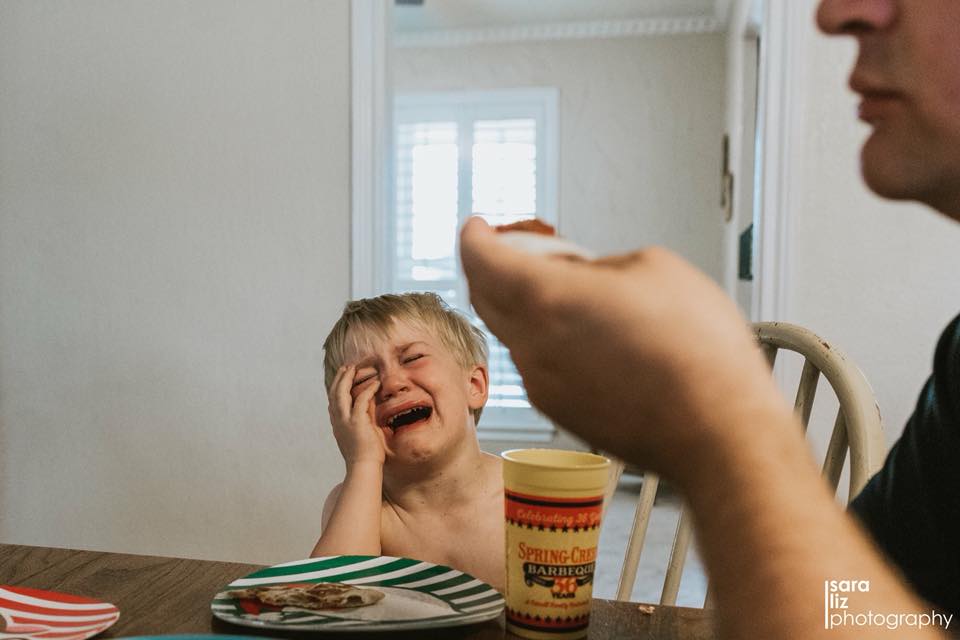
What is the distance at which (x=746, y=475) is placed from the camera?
0.33 m

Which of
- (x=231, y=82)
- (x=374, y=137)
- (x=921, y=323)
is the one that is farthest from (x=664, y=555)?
(x=231, y=82)

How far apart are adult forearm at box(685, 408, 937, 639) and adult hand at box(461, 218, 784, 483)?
14mm

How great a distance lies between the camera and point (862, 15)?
42 centimetres

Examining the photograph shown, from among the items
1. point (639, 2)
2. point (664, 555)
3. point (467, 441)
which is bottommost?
point (664, 555)

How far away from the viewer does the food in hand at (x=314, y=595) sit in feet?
2.18

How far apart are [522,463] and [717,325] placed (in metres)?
0.28

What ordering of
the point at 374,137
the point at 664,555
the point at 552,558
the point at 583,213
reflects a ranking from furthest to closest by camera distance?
the point at 583,213, the point at 664,555, the point at 374,137, the point at 552,558

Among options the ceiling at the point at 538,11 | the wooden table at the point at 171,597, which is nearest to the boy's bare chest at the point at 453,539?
the wooden table at the point at 171,597

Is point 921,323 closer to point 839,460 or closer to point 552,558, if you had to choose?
point 839,460

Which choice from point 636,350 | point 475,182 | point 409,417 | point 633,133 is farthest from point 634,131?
point 636,350

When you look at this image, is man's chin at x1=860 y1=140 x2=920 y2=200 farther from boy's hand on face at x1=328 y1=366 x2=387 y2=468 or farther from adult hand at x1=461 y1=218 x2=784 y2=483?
boy's hand on face at x1=328 y1=366 x2=387 y2=468

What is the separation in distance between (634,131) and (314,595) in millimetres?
4617

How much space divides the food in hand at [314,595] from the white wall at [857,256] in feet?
4.83

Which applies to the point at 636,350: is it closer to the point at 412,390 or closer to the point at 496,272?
the point at 496,272
